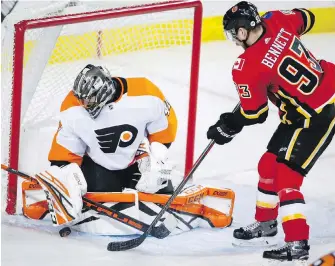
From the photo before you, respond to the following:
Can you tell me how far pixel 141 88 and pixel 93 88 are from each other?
10.0 inches

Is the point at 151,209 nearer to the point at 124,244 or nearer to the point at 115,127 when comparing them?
the point at 124,244

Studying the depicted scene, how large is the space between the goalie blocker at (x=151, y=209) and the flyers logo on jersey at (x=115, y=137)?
6.8 inches

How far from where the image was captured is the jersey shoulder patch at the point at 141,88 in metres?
3.53

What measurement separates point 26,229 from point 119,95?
0.60m

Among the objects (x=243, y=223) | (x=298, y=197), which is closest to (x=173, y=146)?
(x=243, y=223)

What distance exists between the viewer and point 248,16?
10.3 ft

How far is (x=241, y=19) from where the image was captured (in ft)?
10.3

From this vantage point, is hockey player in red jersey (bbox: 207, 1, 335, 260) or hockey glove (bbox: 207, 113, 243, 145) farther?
hockey glove (bbox: 207, 113, 243, 145)

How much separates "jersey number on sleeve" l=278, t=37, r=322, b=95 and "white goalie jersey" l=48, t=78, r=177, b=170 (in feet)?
2.01

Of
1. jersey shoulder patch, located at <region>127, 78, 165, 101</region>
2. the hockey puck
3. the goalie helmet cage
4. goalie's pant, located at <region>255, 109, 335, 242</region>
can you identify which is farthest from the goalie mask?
goalie's pant, located at <region>255, 109, 335, 242</region>

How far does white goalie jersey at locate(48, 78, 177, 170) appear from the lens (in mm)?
3492

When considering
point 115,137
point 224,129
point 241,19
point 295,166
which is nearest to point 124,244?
point 115,137

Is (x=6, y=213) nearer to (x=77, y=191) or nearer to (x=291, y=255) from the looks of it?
(x=77, y=191)

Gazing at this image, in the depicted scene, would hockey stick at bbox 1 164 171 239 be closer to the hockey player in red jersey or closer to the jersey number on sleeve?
the hockey player in red jersey
